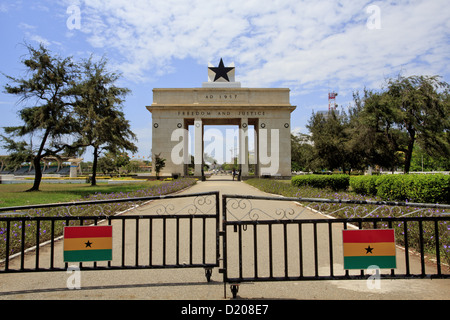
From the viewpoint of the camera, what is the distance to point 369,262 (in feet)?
12.4

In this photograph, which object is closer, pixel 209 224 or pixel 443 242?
pixel 443 242

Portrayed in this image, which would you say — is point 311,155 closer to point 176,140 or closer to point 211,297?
point 176,140

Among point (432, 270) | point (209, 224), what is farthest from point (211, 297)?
point (209, 224)

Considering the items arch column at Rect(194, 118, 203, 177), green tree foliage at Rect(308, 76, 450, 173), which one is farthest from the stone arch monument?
green tree foliage at Rect(308, 76, 450, 173)

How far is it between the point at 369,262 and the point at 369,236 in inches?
13.3

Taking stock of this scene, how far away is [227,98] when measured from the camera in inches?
1623

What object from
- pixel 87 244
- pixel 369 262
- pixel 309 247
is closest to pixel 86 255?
pixel 87 244

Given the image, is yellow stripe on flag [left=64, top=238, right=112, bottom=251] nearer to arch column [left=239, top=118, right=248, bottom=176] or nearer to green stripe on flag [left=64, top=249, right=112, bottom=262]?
green stripe on flag [left=64, top=249, right=112, bottom=262]

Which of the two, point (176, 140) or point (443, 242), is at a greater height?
point (176, 140)

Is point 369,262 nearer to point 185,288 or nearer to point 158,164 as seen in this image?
point 185,288

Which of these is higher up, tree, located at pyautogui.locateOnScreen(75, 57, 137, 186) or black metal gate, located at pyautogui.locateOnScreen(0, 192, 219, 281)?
tree, located at pyautogui.locateOnScreen(75, 57, 137, 186)

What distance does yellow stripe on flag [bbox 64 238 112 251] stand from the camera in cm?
400
